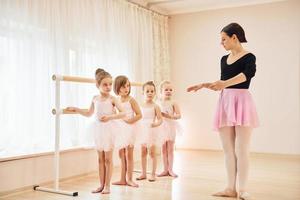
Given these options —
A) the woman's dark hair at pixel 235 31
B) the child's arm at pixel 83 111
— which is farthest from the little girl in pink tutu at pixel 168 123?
the woman's dark hair at pixel 235 31

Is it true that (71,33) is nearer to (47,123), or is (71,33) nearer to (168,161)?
(47,123)

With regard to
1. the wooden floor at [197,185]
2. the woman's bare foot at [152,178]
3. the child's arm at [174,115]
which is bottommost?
the wooden floor at [197,185]

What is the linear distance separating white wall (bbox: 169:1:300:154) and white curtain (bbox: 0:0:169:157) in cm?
115

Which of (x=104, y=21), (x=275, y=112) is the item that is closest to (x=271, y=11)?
(x=275, y=112)

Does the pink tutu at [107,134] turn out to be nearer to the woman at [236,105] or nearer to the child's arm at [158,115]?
the child's arm at [158,115]

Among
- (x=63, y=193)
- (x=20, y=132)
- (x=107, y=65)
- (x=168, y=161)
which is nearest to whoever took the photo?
(x=63, y=193)

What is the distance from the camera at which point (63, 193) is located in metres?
2.82

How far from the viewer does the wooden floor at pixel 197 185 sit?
2.72 metres

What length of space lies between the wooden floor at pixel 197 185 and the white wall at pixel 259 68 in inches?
27.7

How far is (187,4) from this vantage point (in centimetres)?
530

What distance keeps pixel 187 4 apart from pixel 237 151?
10.7 ft

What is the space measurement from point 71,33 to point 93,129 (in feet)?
3.98

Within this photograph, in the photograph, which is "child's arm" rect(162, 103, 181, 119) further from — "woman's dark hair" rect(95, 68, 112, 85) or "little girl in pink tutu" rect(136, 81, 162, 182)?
"woman's dark hair" rect(95, 68, 112, 85)

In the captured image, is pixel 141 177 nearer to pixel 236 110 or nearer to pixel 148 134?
pixel 148 134
